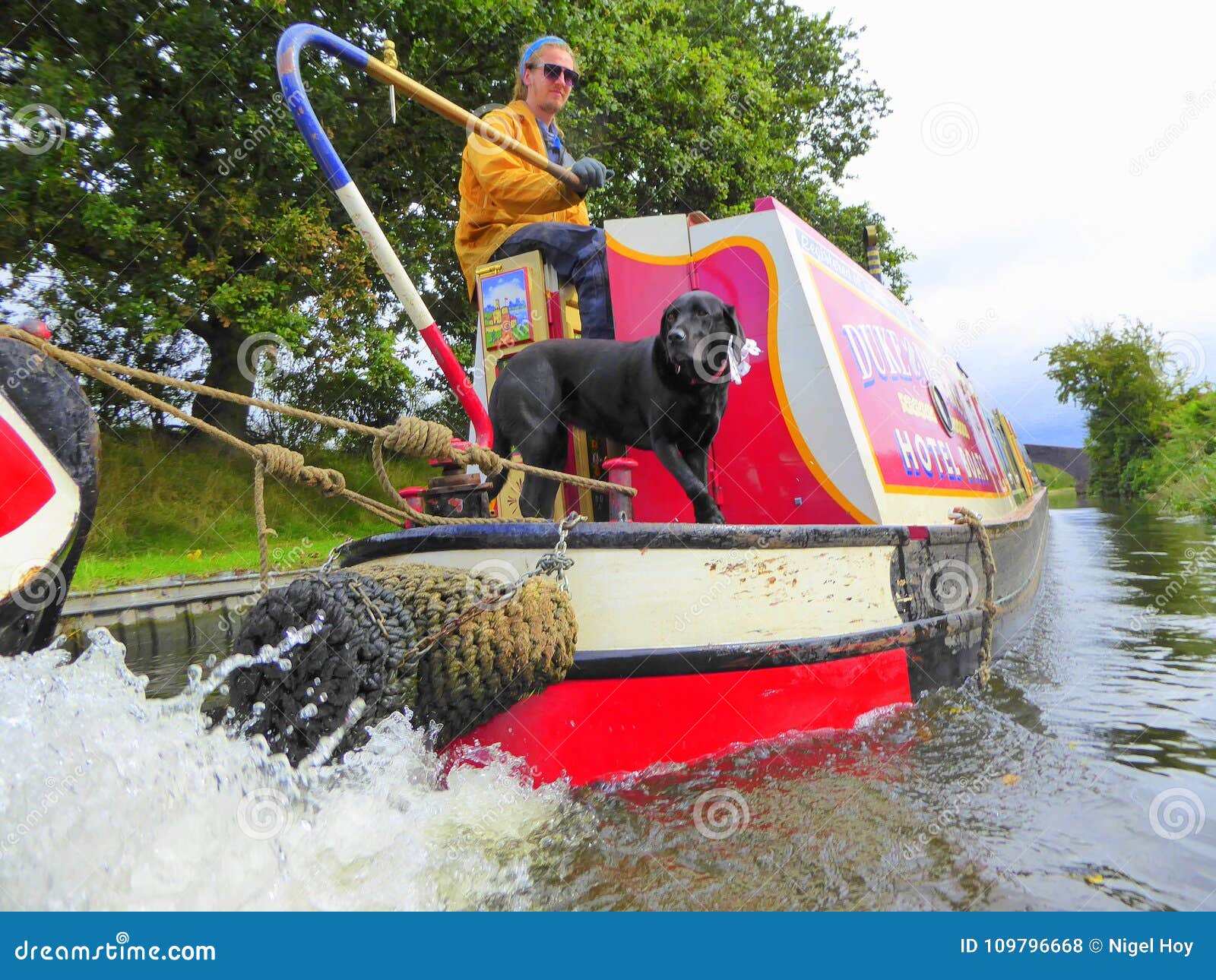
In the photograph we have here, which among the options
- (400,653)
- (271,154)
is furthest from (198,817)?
(271,154)

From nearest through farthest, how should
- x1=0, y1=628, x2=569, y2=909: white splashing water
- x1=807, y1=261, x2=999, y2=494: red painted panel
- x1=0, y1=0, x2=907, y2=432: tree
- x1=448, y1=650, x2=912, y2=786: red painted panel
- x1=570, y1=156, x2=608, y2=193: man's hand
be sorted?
x1=0, y1=628, x2=569, y2=909: white splashing water → x1=448, y1=650, x2=912, y2=786: red painted panel → x1=807, y1=261, x2=999, y2=494: red painted panel → x1=570, y1=156, x2=608, y2=193: man's hand → x1=0, y1=0, x2=907, y2=432: tree

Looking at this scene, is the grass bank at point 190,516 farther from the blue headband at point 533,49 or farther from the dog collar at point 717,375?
the dog collar at point 717,375

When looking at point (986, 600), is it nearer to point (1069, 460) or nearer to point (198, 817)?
point (198, 817)

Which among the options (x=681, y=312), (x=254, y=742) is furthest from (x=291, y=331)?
(x=254, y=742)

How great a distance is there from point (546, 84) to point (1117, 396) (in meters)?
41.6

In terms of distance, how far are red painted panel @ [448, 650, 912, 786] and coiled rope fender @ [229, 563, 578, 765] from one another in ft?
0.51

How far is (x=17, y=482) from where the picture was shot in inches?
78.0

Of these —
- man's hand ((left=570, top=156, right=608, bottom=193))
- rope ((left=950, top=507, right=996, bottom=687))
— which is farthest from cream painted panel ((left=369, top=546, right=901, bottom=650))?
man's hand ((left=570, top=156, right=608, bottom=193))

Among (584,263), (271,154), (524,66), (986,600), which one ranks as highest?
(271,154)

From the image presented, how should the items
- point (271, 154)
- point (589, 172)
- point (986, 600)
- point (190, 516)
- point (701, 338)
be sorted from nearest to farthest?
point (701, 338) → point (589, 172) → point (986, 600) → point (271, 154) → point (190, 516)

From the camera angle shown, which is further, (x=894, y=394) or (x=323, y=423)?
(x=894, y=394)

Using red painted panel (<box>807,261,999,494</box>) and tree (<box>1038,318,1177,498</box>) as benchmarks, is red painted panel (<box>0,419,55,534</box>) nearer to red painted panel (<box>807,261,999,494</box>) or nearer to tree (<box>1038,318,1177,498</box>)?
red painted panel (<box>807,261,999,494</box>)

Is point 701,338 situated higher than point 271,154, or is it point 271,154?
point 271,154

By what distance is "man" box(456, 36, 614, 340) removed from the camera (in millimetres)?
3928
